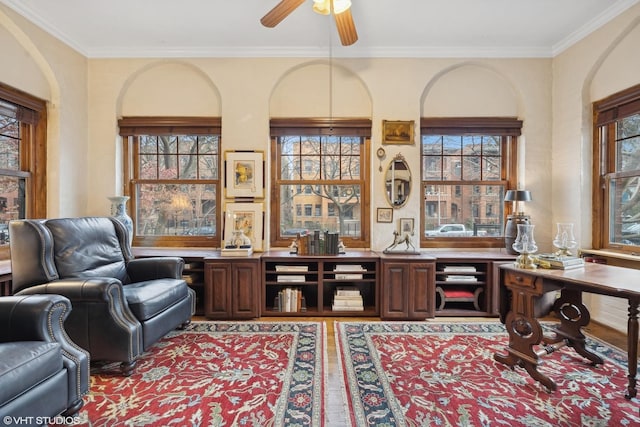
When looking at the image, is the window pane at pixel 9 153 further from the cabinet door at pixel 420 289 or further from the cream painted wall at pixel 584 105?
the cream painted wall at pixel 584 105

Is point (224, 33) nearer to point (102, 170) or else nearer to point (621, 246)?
point (102, 170)

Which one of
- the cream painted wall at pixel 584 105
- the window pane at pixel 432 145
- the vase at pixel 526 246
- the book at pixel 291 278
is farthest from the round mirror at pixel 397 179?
the cream painted wall at pixel 584 105

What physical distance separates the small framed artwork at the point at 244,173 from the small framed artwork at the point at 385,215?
151 centimetres

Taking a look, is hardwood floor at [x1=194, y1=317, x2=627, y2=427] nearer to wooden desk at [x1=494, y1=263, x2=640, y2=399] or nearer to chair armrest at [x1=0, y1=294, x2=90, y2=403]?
wooden desk at [x1=494, y1=263, x2=640, y2=399]

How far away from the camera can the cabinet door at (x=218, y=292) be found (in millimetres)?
3320

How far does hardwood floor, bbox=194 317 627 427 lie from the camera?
1.84 metres

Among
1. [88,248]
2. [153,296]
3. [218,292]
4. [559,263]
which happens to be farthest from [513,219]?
[88,248]

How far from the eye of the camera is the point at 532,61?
12.5 feet

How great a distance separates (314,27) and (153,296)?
3.15 meters

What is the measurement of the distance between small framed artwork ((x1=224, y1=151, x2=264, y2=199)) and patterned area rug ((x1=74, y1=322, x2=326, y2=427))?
167cm

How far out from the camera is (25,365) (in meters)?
1.48

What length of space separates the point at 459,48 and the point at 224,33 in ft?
9.32

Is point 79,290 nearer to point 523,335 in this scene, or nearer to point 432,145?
point 523,335

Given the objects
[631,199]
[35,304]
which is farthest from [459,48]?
[35,304]
